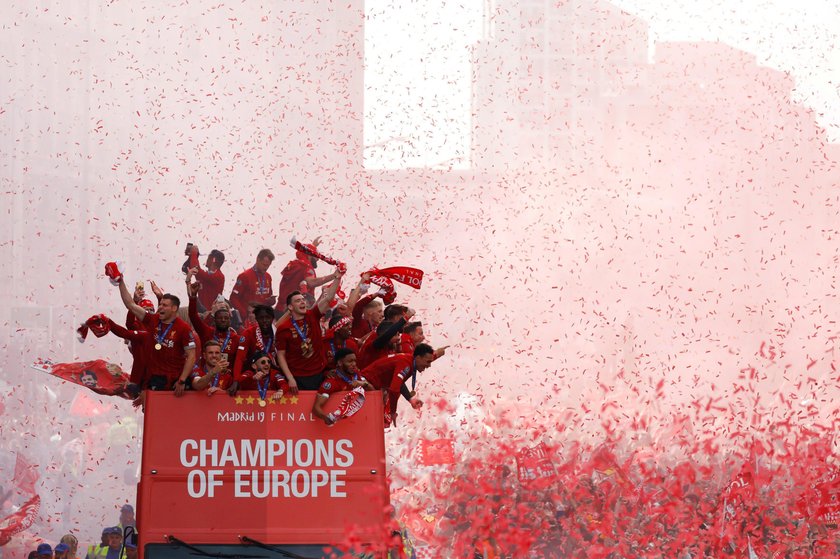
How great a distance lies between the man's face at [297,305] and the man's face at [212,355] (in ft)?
1.95

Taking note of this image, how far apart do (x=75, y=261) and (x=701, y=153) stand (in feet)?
78.2

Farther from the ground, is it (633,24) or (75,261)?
(633,24)

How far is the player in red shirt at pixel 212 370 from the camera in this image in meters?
7.82

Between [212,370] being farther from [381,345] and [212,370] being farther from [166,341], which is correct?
[381,345]

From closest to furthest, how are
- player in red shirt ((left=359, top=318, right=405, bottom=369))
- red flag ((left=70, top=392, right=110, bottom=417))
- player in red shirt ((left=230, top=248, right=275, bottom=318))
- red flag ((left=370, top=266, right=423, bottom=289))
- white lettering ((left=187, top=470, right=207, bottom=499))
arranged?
white lettering ((left=187, top=470, right=207, bottom=499)) < red flag ((left=370, top=266, right=423, bottom=289)) < player in red shirt ((left=359, top=318, right=405, bottom=369)) < player in red shirt ((left=230, top=248, right=275, bottom=318)) < red flag ((left=70, top=392, right=110, bottom=417))

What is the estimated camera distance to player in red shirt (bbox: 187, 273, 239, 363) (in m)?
8.34

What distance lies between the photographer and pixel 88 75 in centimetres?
3284

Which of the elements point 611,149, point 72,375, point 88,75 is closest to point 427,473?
point 72,375

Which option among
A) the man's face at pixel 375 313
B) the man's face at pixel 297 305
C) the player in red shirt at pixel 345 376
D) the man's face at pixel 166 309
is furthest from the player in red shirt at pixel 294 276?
the player in red shirt at pixel 345 376

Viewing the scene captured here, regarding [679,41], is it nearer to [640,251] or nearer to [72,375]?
[640,251]

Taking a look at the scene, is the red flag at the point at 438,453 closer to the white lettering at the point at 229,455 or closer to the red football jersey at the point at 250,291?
the red football jersey at the point at 250,291

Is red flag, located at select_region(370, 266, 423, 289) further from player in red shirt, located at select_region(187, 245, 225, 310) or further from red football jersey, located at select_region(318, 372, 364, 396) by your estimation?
player in red shirt, located at select_region(187, 245, 225, 310)

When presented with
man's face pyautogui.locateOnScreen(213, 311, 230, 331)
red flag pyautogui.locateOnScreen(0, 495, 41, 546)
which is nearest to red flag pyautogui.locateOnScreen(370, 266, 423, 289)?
man's face pyautogui.locateOnScreen(213, 311, 230, 331)

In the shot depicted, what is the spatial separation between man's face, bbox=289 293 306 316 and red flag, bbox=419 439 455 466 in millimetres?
6235
